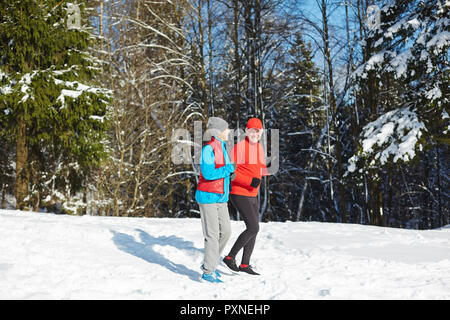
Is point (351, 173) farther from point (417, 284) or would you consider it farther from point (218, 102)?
point (218, 102)

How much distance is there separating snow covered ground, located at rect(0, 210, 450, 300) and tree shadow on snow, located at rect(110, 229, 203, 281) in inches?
0.6

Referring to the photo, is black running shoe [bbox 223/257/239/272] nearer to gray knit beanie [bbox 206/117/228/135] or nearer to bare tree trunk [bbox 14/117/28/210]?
gray knit beanie [bbox 206/117/228/135]

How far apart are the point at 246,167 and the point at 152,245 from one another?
254 cm

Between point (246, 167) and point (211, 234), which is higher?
point (246, 167)

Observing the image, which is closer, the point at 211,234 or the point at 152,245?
the point at 211,234

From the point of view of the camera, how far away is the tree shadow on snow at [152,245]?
5.11 metres

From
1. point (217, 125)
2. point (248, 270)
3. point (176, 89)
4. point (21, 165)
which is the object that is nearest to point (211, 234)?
point (248, 270)

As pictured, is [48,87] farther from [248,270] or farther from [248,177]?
[248,270]

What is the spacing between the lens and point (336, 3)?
1409 centimetres

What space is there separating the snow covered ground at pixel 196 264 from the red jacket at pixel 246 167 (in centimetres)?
102

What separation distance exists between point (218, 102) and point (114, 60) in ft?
15.8

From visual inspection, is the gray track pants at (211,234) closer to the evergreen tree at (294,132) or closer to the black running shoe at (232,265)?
the black running shoe at (232,265)

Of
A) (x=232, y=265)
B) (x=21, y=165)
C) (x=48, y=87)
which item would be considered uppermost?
(x=48, y=87)

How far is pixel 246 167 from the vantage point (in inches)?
182
